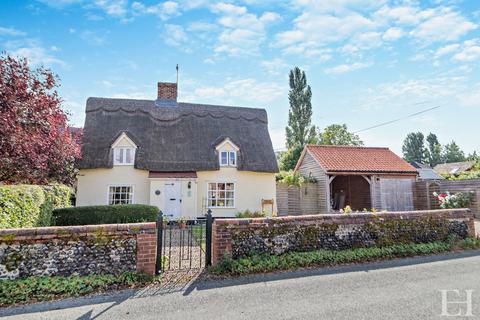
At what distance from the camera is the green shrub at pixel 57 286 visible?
468cm

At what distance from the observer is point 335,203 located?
21625 millimetres

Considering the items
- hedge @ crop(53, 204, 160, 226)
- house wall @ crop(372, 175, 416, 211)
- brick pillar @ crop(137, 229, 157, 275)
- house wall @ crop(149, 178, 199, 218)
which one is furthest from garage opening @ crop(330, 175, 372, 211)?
brick pillar @ crop(137, 229, 157, 275)

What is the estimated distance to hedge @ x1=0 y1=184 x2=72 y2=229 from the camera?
6.50m

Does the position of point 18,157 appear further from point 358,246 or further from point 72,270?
point 358,246

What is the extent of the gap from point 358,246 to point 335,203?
15028 mm

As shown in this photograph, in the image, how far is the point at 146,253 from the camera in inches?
221

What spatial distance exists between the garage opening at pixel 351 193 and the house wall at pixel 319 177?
195 centimetres

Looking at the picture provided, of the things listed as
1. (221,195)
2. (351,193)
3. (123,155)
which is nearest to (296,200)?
(221,195)

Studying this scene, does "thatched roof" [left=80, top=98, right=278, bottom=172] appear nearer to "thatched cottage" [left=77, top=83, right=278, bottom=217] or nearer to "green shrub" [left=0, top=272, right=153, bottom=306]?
"thatched cottage" [left=77, top=83, right=278, bottom=217]

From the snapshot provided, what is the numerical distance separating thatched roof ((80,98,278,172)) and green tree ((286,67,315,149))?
59.5 ft

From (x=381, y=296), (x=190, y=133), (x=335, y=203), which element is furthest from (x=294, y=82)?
(x=381, y=296)

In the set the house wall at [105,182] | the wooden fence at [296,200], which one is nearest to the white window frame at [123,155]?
the house wall at [105,182]

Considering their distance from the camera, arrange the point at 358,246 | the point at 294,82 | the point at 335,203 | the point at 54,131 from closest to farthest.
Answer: the point at 358,246 → the point at 54,131 → the point at 335,203 → the point at 294,82

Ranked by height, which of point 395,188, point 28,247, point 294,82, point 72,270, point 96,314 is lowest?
point 96,314
